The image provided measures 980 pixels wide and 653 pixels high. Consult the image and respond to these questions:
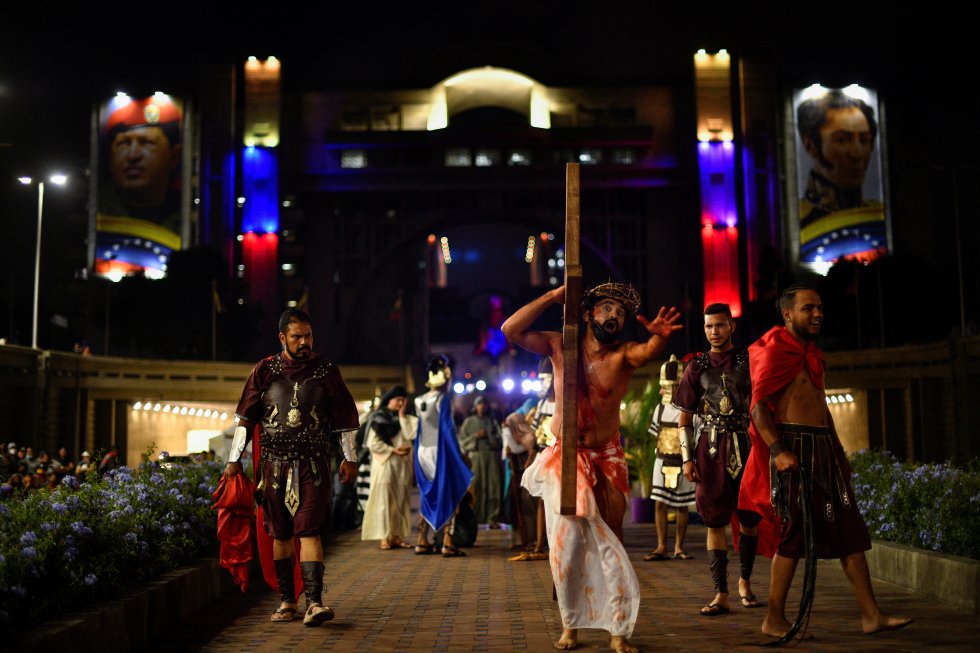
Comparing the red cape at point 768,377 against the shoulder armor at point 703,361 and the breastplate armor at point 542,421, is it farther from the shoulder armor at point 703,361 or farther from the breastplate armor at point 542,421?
the breastplate armor at point 542,421

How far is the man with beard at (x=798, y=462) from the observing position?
20.8 ft

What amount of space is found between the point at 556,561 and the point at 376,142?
61575mm

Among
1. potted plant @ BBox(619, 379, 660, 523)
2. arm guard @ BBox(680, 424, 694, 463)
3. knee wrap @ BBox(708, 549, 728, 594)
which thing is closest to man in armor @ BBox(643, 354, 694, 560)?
arm guard @ BBox(680, 424, 694, 463)

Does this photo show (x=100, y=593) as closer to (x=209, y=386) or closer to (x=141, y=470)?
(x=141, y=470)

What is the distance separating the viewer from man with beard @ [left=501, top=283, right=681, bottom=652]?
6.30 metres

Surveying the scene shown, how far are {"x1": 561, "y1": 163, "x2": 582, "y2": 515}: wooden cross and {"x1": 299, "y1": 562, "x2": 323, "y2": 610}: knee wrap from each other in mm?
2043

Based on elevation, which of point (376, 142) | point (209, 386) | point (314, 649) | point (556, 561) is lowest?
point (314, 649)

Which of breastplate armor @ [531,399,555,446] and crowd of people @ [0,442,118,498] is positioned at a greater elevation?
breastplate armor @ [531,399,555,446]

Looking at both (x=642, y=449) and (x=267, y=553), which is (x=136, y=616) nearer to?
(x=267, y=553)

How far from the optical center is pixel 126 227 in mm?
63562

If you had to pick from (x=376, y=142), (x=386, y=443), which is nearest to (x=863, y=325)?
(x=376, y=142)

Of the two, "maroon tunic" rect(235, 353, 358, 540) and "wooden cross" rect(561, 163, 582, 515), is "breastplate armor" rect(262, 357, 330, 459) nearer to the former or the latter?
"maroon tunic" rect(235, 353, 358, 540)

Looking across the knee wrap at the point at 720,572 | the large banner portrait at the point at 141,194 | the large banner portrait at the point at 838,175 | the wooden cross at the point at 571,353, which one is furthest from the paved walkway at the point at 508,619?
the large banner portrait at the point at 141,194

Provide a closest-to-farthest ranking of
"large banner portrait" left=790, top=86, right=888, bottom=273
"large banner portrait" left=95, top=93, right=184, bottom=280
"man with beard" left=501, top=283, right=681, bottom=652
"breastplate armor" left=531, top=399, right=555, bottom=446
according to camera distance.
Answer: "man with beard" left=501, top=283, right=681, bottom=652, "breastplate armor" left=531, top=399, right=555, bottom=446, "large banner portrait" left=790, top=86, right=888, bottom=273, "large banner portrait" left=95, top=93, right=184, bottom=280
